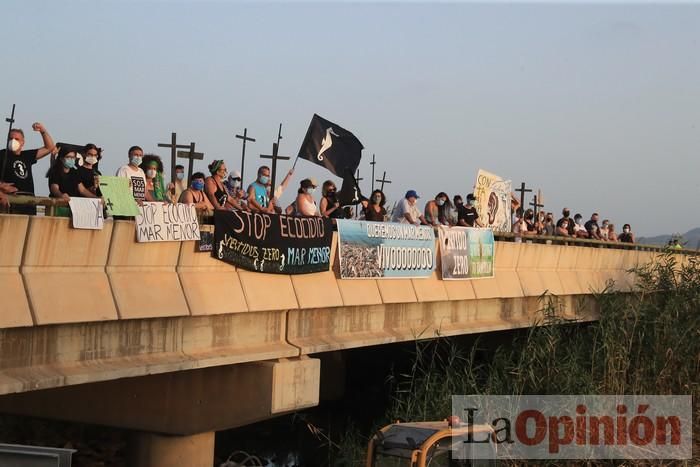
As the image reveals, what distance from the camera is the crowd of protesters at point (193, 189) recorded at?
986 centimetres

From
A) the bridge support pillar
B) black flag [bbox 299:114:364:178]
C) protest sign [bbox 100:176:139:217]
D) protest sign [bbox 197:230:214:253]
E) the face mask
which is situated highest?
black flag [bbox 299:114:364:178]

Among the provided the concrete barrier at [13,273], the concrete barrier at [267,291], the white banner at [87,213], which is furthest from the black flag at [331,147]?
the concrete barrier at [13,273]

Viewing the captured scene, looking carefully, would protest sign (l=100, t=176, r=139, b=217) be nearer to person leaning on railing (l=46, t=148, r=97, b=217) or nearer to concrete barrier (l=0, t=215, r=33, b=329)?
person leaning on railing (l=46, t=148, r=97, b=217)

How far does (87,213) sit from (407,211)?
761cm

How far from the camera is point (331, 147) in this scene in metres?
15.1

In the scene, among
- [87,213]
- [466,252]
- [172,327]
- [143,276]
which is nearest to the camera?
A: [87,213]

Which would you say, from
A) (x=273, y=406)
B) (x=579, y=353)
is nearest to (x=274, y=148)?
(x=579, y=353)

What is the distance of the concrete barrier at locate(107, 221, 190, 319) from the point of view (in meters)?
9.68

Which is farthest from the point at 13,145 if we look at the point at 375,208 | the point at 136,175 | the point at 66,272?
the point at 375,208

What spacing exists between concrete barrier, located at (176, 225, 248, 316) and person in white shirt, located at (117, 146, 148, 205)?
0.77m

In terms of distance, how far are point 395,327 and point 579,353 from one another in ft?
13.0

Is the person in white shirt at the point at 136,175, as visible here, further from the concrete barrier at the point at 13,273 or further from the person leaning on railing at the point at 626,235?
the person leaning on railing at the point at 626,235

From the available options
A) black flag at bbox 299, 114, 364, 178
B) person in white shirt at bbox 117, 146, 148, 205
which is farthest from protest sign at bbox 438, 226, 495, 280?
person in white shirt at bbox 117, 146, 148, 205

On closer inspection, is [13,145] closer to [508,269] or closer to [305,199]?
[305,199]
